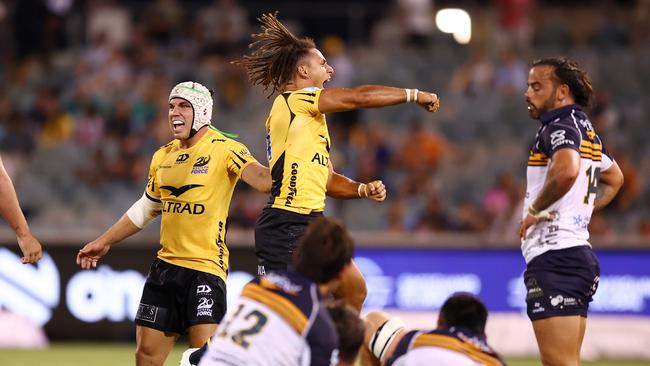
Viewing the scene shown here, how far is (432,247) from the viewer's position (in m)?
14.4

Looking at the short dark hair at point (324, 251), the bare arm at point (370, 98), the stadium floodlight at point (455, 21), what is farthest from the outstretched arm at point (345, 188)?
the stadium floodlight at point (455, 21)

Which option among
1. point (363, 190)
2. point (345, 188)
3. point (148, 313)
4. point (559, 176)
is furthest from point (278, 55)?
point (559, 176)

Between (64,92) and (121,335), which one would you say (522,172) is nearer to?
(121,335)

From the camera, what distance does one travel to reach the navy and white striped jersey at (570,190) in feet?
23.6

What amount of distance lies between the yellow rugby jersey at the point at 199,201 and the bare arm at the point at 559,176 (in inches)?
83.7

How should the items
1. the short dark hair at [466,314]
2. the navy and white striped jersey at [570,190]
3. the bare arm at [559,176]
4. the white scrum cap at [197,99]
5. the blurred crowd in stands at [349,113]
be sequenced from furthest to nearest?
the blurred crowd in stands at [349,113], the white scrum cap at [197,99], the navy and white striped jersey at [570,190], the bare arm at [559,176], the short dark hair at [466,314]

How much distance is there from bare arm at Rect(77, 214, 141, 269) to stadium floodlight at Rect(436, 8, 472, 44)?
14795 millimetres

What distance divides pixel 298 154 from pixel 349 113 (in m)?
10.8

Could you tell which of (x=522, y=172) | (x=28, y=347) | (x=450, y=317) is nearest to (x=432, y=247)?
(x=522, y=172)

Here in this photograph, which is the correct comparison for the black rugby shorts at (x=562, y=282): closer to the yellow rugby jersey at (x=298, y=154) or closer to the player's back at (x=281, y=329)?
the yellow rugby jersey at (x=298, y=154)

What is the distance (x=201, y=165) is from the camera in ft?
26.4

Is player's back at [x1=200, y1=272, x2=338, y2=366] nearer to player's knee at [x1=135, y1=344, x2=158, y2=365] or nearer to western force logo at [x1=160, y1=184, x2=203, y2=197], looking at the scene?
player's knee at [x1=135, y1=344, x2=158, y2=365]

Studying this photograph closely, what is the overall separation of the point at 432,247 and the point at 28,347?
5208 mm

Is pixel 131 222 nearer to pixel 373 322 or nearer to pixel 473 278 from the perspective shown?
pixel 373 322
